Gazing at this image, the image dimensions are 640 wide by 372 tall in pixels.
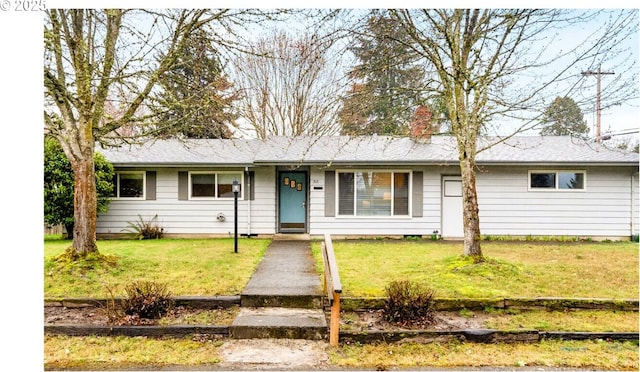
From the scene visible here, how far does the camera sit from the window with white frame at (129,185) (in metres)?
10.7

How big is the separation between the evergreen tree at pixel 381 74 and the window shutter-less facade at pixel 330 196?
3315 millimetres

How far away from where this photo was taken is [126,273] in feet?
19.3

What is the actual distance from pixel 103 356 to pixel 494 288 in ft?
16.0

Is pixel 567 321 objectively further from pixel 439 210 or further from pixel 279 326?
pixel 439 210

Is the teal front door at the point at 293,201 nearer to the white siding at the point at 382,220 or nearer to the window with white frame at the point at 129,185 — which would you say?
the white siding at the point at 382,220

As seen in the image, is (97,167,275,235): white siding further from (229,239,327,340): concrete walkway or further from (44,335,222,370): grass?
(44,335,222,370): grass

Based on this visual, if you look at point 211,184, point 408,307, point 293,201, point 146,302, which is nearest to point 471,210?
point 408,307

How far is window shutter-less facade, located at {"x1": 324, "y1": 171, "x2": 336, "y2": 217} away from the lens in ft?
34.4

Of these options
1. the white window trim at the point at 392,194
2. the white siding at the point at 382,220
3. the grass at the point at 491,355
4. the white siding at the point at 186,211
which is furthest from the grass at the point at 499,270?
the white siding at the point at 186,211

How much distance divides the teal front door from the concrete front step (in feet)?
21.3

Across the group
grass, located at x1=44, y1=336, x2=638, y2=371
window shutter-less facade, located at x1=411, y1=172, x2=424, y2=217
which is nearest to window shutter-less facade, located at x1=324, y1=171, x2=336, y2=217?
window shutter-less facade, located at x1=411, y1=172, x2=424, y2=217
